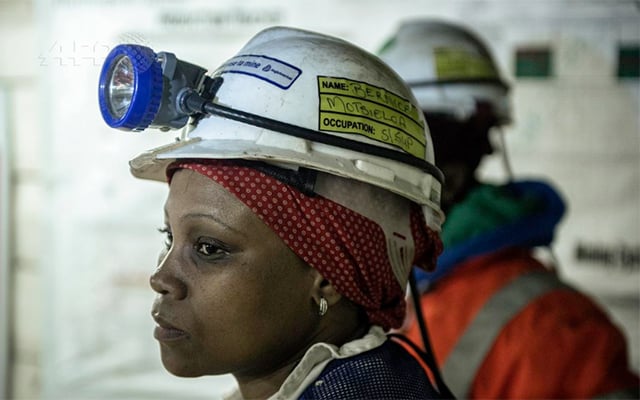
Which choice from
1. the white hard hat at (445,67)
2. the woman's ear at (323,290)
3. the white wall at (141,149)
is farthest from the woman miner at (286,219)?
the white wall at (141,149)

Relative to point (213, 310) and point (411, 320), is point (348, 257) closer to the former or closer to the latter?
point (213, 310)

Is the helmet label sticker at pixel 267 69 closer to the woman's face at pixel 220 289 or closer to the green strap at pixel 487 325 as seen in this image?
the woman's face at pixel 220 289

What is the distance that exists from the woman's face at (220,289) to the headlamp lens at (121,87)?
15 cm

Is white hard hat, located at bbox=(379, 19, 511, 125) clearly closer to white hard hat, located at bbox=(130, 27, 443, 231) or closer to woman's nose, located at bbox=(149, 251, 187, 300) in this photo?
white hard hat, located at bbox=(130, 27, 443, 231)

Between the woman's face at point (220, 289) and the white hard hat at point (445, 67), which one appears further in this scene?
the white hard hat at point (445, 67)

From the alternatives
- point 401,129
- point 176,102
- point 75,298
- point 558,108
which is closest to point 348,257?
point 401,129

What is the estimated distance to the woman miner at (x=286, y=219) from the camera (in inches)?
46.2

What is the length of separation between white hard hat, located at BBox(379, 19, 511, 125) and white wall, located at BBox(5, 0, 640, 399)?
0.64 m

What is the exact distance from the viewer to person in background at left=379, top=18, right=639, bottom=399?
2156mm

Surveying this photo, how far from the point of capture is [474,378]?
2191mm

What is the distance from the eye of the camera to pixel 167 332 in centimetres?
118

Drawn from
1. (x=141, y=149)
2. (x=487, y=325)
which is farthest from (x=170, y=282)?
(x=141, y=149)

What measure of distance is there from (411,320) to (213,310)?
4.27 feet

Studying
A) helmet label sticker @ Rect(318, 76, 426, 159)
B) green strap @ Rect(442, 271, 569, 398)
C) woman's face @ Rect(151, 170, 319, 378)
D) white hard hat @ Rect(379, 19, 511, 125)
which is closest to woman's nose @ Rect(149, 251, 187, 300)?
woman's face @ Rect(151, 170, 319, 378)
